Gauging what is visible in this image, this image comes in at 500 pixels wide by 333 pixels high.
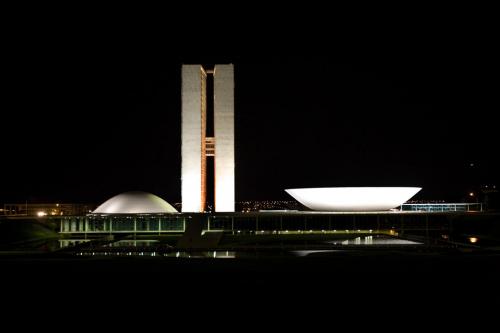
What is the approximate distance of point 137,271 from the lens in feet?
35.9

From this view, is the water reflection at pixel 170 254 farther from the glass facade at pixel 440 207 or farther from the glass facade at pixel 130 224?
the glass facade at pixel 440 207

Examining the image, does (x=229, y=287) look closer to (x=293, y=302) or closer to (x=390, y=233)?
(x=293, y=302)

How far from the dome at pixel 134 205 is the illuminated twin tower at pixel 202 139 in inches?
122

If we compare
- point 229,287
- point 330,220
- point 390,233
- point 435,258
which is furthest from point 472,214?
point 229,287

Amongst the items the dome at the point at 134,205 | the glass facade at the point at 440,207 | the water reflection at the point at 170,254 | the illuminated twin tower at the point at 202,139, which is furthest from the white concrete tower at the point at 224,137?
the water reflection at the point at 170,254

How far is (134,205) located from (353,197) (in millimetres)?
10339

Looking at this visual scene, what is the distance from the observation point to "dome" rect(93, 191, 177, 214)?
2600 cm

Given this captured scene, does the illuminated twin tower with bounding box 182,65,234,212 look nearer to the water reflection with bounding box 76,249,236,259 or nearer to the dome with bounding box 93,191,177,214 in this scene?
the dome with bounding box 93,191,177,214

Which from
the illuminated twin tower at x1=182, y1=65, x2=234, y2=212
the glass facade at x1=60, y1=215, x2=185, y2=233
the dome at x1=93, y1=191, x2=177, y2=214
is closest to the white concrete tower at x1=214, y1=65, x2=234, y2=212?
the illuminated twin tower at x1=182, y1=65, x2=234, y2=212

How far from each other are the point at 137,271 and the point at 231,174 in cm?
1927

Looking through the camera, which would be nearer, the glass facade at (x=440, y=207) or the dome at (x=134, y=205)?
the dome at (x=134, y=205)

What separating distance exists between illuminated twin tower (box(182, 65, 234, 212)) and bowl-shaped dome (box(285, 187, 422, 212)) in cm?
625

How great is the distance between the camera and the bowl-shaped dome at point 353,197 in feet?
76.4

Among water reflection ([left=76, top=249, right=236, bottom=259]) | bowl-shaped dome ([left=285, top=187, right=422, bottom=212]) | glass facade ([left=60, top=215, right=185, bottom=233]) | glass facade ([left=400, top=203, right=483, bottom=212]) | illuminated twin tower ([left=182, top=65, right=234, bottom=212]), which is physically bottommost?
water reflection ([left=76, top=249, right=236, bottom=259])
